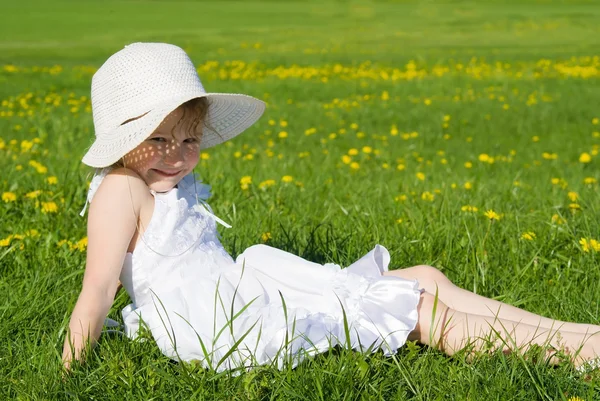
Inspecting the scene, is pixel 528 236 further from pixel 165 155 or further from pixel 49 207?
pixel 49 207

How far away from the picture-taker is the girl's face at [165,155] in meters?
2.59

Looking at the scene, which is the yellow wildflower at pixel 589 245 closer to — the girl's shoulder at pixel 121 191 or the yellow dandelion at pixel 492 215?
the yellow dandelion at pixel 492 215

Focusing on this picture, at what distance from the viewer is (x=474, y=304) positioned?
8.89 feet

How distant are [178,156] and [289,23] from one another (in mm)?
22351

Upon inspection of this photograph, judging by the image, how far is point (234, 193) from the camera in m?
4.44

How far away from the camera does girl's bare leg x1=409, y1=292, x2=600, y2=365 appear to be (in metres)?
2.43

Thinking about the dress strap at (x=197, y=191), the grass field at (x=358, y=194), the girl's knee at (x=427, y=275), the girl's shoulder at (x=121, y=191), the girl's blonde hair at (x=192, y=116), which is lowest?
the grass field at (x=358, y=194)

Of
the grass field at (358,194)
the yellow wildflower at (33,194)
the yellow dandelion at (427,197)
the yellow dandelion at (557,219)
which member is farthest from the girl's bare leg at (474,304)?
the yellow wildflower at (33,194)

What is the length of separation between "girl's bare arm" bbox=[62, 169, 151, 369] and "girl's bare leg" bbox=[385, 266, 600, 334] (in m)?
0.90

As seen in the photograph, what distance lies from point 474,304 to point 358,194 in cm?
190

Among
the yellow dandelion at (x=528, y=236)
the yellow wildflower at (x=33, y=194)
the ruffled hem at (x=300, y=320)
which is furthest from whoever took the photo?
the yellow wildflower at (x=33, y=194)

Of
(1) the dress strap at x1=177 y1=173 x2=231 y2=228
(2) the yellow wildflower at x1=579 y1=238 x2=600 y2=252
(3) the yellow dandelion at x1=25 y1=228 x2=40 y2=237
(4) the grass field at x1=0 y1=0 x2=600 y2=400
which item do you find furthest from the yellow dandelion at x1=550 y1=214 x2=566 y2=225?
(3) the yellow dandelion at x1=25 y1=228 x2=40 y2=237

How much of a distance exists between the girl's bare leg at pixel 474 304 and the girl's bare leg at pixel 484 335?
53mm

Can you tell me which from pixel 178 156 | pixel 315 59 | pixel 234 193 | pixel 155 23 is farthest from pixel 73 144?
pixel 155 23
